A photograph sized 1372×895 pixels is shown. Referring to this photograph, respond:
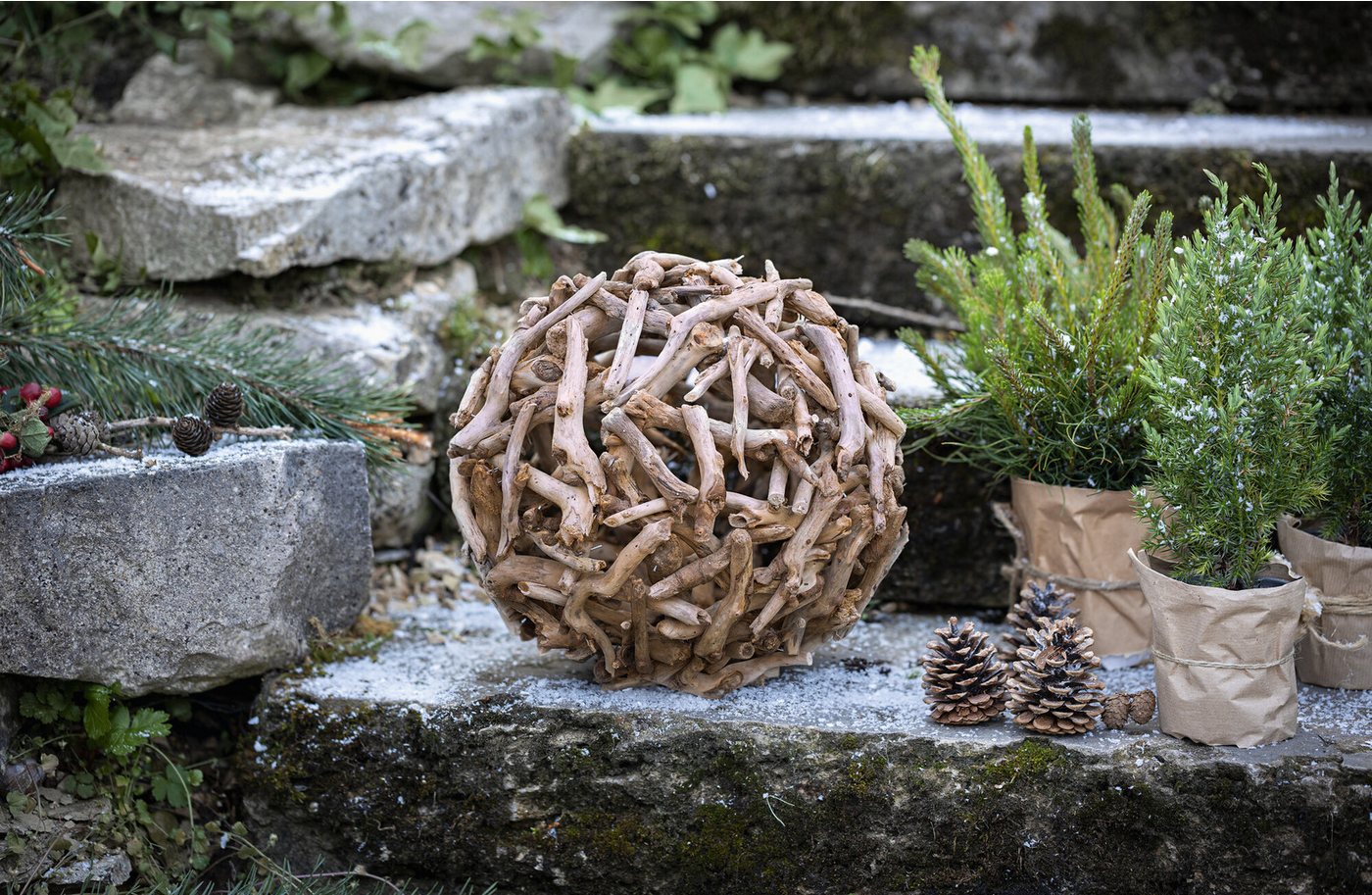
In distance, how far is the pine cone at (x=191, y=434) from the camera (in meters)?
1.98

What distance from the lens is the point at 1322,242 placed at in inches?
75.6

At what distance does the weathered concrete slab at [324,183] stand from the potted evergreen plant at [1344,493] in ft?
5.82

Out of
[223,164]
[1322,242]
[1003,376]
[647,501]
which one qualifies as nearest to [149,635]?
[647,501]

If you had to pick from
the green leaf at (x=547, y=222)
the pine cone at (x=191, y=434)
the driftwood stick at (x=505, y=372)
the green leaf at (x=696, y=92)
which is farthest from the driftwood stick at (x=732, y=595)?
the green leaf at (x=696, y=92)

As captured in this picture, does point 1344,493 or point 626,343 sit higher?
point 626,343

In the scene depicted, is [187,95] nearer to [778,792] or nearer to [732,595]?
[732,595]

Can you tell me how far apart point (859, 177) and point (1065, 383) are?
1.04 metres

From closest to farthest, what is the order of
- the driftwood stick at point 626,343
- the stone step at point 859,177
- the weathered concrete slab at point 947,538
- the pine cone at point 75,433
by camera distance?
1. the driftwood stick at point 626,343
2. the pine cone at point 75,433
3. the weathered concrete slab at point 947,538
4. the stone step at point 859,177

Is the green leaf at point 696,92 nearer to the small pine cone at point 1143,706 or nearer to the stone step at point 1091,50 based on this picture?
the stone step at point 1091,50

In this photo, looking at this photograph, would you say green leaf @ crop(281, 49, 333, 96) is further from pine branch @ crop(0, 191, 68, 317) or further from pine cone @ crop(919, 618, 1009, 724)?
pine cone @ crop(919, 618, 1009, 724)

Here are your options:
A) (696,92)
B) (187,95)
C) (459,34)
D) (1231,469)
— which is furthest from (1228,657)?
(187,95)

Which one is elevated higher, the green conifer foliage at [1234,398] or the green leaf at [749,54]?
the green leaf at [749,54]

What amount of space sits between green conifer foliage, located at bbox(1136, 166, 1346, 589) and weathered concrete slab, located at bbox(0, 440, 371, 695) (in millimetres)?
1341

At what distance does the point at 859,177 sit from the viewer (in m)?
2.84
